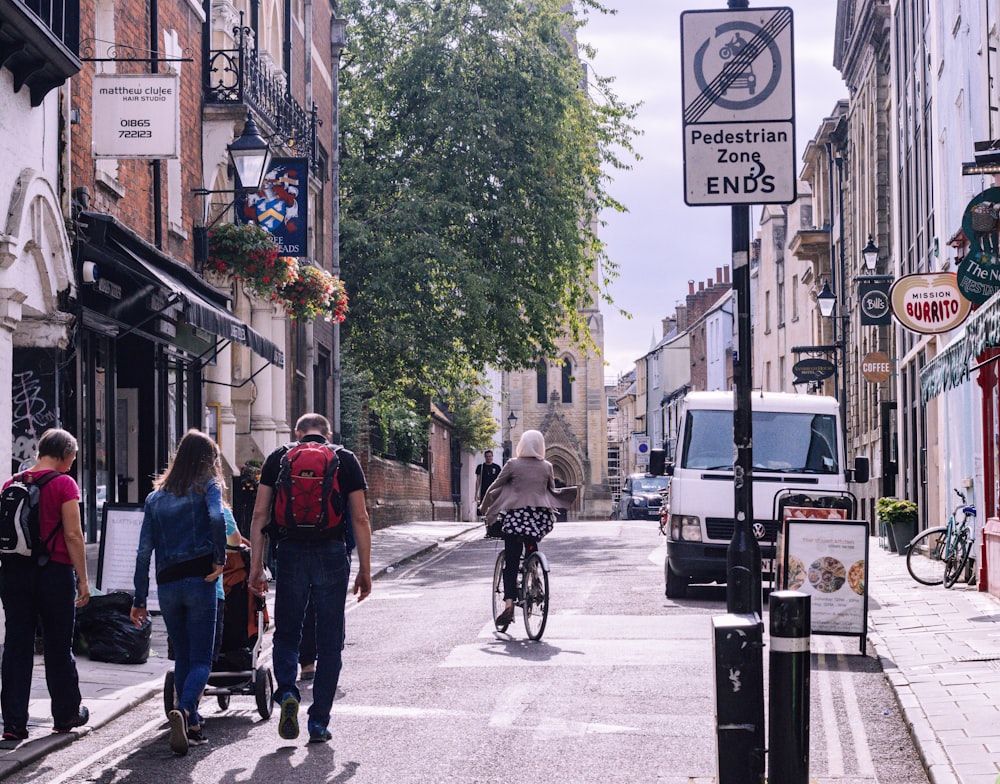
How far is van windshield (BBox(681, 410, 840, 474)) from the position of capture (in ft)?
57.5

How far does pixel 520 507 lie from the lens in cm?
1355

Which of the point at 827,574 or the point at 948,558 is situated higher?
the point at 827,574

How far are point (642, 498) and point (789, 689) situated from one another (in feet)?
134

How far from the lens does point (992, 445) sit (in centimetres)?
1872

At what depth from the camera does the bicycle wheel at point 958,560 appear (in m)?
18.8

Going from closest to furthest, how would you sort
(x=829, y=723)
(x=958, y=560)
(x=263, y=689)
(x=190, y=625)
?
(x=190, y=625) < (x=829, y=723) < (x=263, y=689) < (x=958, y=560)

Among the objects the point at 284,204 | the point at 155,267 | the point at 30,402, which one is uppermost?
the point at 284,204

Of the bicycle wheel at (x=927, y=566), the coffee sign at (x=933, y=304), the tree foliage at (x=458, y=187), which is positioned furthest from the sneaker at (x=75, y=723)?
the tree foliage at (x=458, y=187)

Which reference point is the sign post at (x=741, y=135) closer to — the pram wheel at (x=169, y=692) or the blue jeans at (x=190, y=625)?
the blue jeans at (x=190, y=625)

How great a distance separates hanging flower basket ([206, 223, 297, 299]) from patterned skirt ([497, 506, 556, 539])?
8253 mm

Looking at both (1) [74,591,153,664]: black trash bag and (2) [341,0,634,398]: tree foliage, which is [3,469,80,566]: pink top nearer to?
(1) [74,591,153,664]: black trash bag

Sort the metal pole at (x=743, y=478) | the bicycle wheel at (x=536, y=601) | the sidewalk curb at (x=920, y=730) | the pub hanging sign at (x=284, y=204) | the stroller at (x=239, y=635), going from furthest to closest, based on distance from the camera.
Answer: the pub hanging sign at (x=284, y=204) < the bicycle wheel at (x=536, y=601) < the stroller at (x=239, y=635) < the sidewalk curb at (x=920, y=730) < the metal pole at (x=743, y=478)

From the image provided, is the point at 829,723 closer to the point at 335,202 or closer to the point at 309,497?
the point at 309,497

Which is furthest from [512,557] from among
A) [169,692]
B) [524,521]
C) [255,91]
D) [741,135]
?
[255,91]
